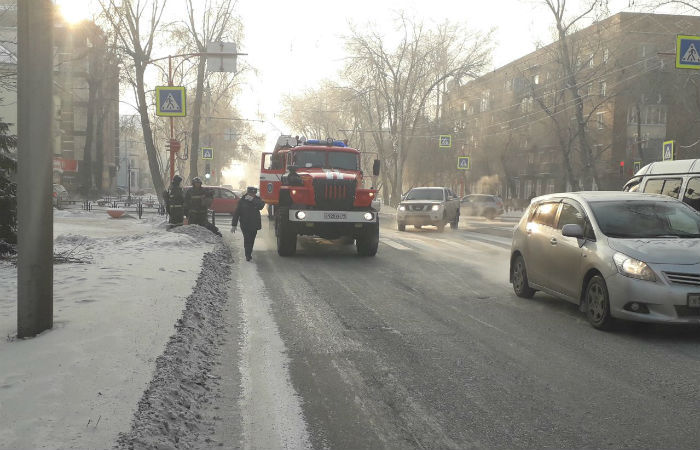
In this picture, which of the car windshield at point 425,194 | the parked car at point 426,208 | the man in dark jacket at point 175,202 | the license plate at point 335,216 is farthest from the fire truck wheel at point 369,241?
the car windshield at point 425,194

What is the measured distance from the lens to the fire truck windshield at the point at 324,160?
16.0 meters

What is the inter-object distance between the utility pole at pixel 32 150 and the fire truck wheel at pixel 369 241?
9229mm

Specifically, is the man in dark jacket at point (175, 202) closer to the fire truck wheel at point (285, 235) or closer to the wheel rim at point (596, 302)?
the fire truck wheel at point (285, 235)

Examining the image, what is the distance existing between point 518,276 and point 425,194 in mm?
16348

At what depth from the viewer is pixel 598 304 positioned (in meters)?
7.03

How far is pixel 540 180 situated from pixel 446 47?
2391cm

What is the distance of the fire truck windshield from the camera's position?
52.6ft

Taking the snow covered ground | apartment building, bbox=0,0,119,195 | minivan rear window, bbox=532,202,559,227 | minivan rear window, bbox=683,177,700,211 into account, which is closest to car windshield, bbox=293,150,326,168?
the snow covered ground

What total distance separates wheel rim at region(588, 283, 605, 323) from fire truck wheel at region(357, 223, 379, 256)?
7.40 m

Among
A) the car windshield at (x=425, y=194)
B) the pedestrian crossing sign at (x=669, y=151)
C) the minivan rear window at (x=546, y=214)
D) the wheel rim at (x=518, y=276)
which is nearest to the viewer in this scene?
the minivan rear window at (x=546, y=214)

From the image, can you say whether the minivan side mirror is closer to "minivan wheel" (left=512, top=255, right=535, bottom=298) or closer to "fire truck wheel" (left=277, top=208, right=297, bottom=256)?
"minivan wheel" (left=512, top=255, right=535, bottom=298)

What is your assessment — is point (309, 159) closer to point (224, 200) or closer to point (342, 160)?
point (342, 160)

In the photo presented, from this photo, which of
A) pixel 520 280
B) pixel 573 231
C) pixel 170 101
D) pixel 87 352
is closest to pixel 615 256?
pixel 573 231

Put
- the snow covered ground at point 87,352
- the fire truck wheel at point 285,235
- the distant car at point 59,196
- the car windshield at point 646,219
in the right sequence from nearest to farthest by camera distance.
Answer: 1. the snow covered ground at point 87,352
2. the car windshield at point 646,219
3. the fire truck wheel at point 285,235
4. the distant car at point 59,196
